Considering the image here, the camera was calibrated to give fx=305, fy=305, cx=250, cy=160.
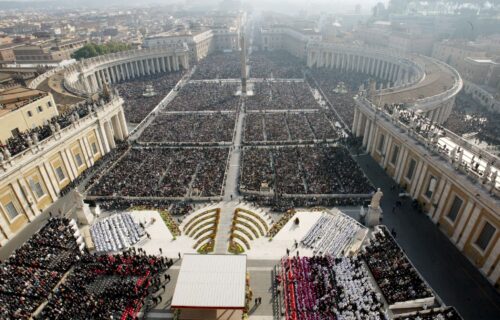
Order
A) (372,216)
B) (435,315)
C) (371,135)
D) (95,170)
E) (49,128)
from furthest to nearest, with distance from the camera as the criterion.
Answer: (371,135), (95,170), (49,128), (372,216), (435,315)

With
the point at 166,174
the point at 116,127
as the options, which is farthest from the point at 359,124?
the point at 116,127

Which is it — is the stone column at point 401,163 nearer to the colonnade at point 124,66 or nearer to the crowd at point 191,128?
the crowd at point 191,128

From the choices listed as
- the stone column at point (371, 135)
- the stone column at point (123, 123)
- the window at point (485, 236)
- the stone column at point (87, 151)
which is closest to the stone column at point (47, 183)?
the stone column at point (87, 151)

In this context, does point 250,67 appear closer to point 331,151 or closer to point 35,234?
point 331,151

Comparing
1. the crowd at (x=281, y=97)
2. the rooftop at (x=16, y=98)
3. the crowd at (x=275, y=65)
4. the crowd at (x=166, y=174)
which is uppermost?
the rooftop at (x=16, y=98)

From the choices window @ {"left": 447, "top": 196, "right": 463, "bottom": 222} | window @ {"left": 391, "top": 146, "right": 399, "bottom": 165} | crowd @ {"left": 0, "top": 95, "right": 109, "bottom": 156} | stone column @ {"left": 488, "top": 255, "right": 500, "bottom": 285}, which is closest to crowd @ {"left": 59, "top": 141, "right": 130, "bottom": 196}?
crowd @ {"left": 0, "top": 95, "right": 109, "bottom": 156}

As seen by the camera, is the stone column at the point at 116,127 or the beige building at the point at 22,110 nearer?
the beige building at the point at 22,110

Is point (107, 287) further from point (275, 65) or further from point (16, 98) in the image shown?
point (275, 65)
